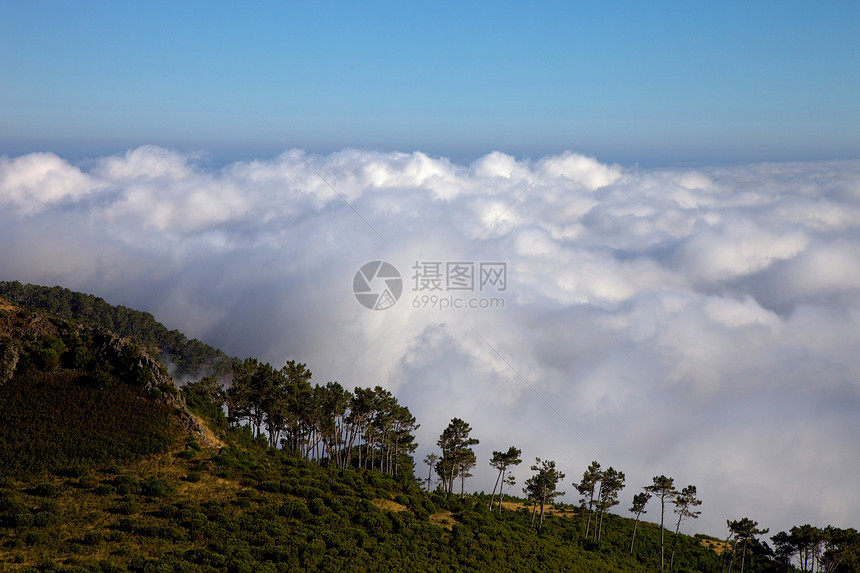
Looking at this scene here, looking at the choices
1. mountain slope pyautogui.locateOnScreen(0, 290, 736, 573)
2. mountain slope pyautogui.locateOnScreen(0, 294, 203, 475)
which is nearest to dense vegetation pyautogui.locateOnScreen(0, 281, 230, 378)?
mountain slope pyautogui.locateOnScreen(0, 290, 736, 573)

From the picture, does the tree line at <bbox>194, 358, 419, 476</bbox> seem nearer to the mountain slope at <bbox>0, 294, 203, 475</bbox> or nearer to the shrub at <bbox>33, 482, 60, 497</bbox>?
the mountain slope at <bbox>0, 294, 203, 475</bbox>

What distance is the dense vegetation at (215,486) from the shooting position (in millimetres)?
44594

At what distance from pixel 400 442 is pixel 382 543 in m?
32.4

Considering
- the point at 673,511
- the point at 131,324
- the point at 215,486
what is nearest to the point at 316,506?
the point at 215,486

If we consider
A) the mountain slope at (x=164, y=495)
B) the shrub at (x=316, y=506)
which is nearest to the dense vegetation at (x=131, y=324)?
the mountain slope at (x=164, y=495)

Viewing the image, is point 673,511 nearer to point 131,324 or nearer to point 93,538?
point 93,538

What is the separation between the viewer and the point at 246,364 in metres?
78.7

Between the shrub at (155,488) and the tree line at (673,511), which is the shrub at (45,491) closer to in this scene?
the shrub at (155,488)

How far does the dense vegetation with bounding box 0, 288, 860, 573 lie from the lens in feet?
146

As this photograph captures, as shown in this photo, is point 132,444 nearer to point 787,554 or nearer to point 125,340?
point 125,340

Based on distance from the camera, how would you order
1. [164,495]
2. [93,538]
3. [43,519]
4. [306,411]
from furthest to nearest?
[306,411] < [164,495] < [43,519] < [93,538]

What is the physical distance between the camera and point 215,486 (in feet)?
178

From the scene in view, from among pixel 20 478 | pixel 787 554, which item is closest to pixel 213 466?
pixel 20 478

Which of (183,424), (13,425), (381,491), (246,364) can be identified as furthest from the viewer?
(246,364)
